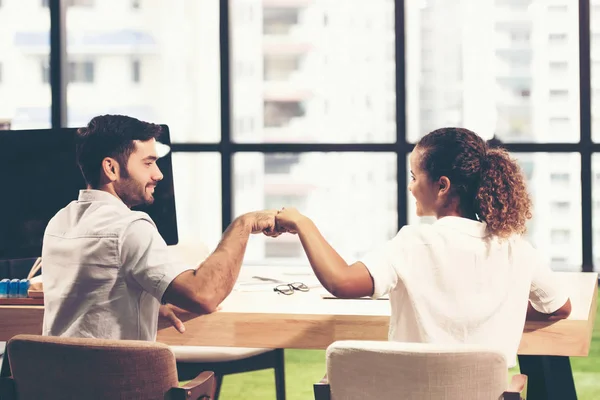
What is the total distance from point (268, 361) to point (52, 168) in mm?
939

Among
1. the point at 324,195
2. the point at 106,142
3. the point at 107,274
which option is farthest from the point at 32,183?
the point at 324,195

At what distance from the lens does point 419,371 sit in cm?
150

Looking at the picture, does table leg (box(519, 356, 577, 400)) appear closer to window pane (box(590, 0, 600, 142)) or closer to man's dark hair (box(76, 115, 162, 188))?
man's dark hair (box(76, 115, 162, 188))

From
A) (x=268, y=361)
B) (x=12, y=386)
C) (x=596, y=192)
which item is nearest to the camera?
(x=12, y=386)

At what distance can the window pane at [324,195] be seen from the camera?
4496 millimetres

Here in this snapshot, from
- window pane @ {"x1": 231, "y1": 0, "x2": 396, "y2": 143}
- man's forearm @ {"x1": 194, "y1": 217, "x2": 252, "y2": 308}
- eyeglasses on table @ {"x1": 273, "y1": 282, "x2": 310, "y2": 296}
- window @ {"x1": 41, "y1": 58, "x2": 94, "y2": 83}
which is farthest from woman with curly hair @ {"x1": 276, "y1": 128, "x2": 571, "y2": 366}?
window @ {"x1": 41, "y1": 58, "x2": 94, "y2": 83}

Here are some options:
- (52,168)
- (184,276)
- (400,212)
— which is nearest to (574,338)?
(184,276)

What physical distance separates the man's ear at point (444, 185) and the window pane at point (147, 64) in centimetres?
284

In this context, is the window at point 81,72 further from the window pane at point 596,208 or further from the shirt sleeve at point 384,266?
the shirt sleeve at point 384,266

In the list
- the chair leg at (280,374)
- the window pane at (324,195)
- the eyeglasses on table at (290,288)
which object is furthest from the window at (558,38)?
the eyeglasses on table at (290,288)

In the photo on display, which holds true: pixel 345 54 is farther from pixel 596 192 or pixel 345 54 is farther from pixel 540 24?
pixel 596 192

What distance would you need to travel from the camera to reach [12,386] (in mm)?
1651

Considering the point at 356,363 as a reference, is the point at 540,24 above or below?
above

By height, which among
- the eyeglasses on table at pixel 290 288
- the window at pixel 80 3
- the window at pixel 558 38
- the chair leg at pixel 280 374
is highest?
the window at pixel 80 3
